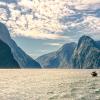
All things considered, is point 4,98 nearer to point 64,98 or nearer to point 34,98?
point 34,98

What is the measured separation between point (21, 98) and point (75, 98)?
11.2 m

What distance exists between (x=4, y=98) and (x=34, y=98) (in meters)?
6.25

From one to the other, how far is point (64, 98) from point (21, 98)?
29.3 ft

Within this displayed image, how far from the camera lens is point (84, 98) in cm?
5572

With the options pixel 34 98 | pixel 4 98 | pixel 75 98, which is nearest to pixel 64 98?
pixel 75 98

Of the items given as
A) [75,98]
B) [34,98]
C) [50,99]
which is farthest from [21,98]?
[75,98]

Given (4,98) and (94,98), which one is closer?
(94,98)

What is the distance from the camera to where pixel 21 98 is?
199 feet

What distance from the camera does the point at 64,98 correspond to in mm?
57438

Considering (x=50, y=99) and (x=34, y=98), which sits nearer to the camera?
(x=50, y=99)

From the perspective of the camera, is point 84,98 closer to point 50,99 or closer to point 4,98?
point 50,99

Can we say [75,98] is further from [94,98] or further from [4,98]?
[4,98]

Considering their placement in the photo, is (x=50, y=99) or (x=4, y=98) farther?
(x=4, y=98)

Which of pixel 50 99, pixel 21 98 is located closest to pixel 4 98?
pixel 21 98
